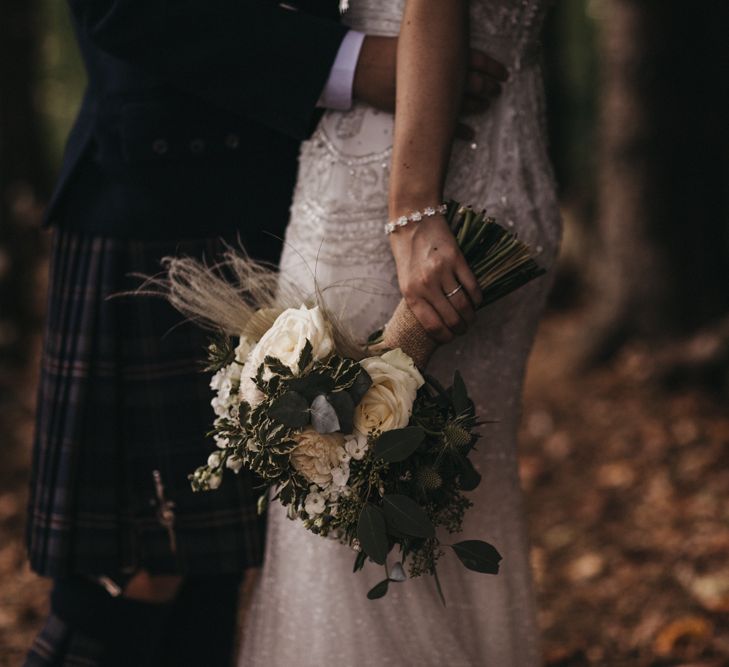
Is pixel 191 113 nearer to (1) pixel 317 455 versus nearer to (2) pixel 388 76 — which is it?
(2) pixel 388 76

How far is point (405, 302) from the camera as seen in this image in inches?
55.6

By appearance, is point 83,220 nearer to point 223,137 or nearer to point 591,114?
point 223,137

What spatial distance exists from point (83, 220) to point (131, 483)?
54 centimetres

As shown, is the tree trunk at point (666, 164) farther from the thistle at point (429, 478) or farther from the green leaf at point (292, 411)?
the green leaf at point (292, 411)

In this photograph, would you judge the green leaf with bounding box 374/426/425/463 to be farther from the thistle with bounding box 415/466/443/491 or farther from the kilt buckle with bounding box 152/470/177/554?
the kilt buckle with bounding box 152/470/177/554

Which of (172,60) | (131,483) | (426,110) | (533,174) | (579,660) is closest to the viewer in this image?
(426,110)

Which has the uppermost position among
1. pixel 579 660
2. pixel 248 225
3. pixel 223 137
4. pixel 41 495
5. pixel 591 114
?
pixel 591 114

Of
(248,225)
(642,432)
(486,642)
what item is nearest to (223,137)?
(248,225)

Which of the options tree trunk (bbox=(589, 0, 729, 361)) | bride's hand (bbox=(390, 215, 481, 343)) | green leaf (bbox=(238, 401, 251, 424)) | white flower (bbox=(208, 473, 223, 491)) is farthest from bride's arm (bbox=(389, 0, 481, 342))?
tree trunk (bbox=(589, 0, 729, 361))

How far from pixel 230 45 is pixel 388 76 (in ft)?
0.91

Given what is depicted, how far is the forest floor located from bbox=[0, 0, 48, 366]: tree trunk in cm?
62

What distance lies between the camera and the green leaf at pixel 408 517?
4.12 feet

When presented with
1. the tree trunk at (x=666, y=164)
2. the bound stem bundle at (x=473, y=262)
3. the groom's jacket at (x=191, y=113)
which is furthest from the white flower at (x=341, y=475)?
the tree trunk at (x=666, y=164)

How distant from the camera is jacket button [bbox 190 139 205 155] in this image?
65.0 inches
